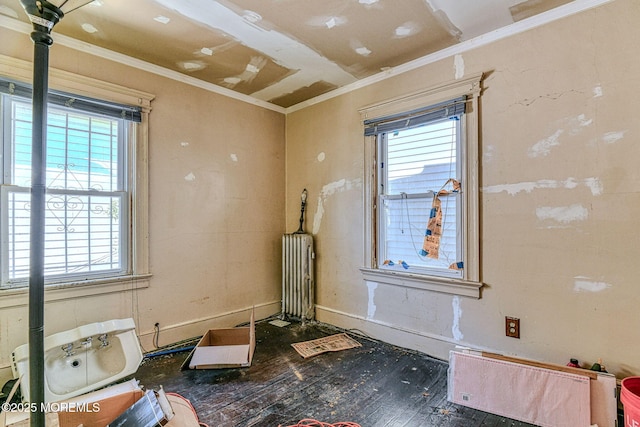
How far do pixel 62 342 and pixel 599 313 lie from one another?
11.7 feet

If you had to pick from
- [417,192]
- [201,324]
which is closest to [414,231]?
[417,192]

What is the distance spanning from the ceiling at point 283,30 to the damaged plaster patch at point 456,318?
2.10 metres

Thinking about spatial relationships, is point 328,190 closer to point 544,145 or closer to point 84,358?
point 544,145

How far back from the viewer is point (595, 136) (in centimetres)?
200

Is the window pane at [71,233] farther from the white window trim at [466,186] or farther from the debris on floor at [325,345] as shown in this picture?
the white window trim at [466,186]

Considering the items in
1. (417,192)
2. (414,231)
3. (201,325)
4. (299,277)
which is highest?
(417,192)

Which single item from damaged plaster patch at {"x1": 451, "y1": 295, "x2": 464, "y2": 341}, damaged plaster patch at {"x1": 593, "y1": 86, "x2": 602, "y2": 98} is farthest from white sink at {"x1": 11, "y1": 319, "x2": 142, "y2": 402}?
damaged plaster patch at {"x1": 593, "y1": 86, "x2": 602, "y2": 98}

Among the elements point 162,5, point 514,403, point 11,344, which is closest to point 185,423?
point 11,344

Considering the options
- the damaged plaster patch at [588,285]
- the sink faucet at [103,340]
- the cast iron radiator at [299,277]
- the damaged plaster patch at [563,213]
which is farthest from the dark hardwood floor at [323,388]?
the damaged plaster patch at [563,213]

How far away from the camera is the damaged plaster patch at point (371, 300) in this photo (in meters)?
3.12

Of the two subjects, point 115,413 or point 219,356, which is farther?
point 219,356

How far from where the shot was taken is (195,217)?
317cm

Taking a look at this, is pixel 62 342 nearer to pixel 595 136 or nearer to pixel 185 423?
pixel 185 423

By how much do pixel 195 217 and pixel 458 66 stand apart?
277cm
